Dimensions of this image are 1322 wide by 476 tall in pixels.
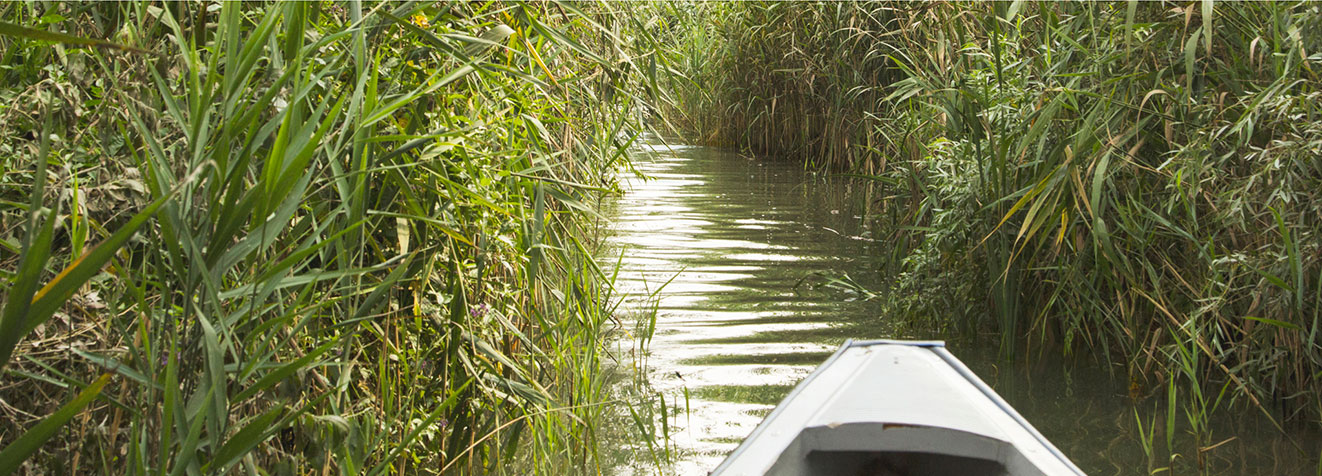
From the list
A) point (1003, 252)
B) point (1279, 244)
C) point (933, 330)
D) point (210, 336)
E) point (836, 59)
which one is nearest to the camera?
point (210, 336)

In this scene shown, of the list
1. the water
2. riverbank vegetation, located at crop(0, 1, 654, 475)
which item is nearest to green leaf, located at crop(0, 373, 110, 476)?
riverbank vegetation, located at crop(0, 1, 654, 475)

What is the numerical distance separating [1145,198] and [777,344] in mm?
1547

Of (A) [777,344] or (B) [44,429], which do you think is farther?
(A) [777,344]

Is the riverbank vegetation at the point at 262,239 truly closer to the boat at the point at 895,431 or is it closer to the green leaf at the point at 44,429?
the green leaf at the point at 44,429

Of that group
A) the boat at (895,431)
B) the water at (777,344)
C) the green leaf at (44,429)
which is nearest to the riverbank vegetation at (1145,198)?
the water at (777,344)

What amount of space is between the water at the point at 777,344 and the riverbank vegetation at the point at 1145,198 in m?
0.12

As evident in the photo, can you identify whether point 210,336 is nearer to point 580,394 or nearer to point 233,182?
point 233,182

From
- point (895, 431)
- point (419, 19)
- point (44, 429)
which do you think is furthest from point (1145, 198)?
point (44, 429)

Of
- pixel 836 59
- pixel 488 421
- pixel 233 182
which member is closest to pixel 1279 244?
pixel 488 421

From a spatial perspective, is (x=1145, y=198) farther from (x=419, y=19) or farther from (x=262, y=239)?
(x=262, y=239)

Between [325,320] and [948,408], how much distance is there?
4.64 feet

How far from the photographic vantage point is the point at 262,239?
1.56 metres

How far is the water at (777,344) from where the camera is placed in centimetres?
324

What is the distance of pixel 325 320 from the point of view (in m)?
2.23
